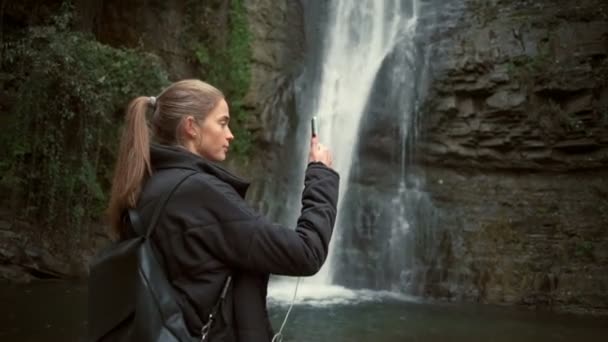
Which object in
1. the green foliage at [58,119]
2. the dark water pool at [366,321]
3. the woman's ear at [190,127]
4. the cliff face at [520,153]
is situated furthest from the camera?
the cliff face at [520,153]

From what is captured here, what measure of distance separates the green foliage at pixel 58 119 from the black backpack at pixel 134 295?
8762 millimetres

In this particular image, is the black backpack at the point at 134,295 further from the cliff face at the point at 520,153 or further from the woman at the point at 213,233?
the cliff face at the point at 520,153

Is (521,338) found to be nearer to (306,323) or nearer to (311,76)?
(306,323)

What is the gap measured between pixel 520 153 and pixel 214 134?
11157mm

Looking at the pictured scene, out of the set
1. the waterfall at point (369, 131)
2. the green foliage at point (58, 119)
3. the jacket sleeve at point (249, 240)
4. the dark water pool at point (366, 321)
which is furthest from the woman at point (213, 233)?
the waterfall at point (369, 131)

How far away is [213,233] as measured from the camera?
157 cm

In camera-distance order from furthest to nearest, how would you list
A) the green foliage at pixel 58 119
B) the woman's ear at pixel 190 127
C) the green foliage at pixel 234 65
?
the green foliage at pixel 234 65 < the green foliage at pixel 58 119 < the woman's ear at pixel 190 127

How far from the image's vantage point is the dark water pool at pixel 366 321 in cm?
701

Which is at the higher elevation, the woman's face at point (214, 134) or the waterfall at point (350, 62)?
the waterfall at point (350, 62)

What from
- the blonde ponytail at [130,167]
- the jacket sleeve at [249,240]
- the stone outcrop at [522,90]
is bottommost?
the jacket sleeve at [249,240]

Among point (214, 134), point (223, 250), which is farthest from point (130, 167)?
point (223, 250)

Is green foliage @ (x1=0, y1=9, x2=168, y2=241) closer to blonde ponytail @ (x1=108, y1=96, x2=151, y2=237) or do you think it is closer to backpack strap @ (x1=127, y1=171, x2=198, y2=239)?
blonde ponytail @ (x1=108, y1=96, x2=151, y2=237)

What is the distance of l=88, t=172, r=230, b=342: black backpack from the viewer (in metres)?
1.49

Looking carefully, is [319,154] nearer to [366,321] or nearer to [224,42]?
[366,321]
